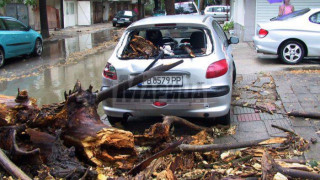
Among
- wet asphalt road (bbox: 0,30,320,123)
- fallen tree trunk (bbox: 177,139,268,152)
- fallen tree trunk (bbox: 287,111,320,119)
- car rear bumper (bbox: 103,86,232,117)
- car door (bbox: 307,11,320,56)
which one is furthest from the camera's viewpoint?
car door (bbox: 307,11,320,56)

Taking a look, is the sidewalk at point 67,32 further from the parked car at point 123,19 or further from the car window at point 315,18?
the car window at point 315,18

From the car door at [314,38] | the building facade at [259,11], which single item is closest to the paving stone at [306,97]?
the car door at [314,38]

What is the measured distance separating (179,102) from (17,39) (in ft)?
29.9

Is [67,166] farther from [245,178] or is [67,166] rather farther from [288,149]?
[288,149]

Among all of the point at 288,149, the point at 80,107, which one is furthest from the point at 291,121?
the point at 80,107

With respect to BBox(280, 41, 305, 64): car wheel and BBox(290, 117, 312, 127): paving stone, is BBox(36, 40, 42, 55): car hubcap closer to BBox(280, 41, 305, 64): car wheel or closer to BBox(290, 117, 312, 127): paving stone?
BBox(280, 41, 305, 64): car wheel

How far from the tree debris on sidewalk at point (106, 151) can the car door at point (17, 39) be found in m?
7.99

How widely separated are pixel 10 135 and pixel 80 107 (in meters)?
0.80

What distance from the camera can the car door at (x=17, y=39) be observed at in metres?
11.7

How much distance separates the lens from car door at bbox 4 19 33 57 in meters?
11.7

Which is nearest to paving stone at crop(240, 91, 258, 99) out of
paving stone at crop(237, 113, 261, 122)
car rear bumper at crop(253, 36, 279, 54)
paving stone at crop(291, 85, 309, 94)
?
paving stone at crop(291, 85, 309, 94)

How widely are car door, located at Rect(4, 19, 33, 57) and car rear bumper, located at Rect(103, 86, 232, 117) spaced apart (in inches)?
314

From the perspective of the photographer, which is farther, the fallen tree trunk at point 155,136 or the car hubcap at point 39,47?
the car hubcap at point 39,47

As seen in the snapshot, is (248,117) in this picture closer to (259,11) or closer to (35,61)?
(35,61)
